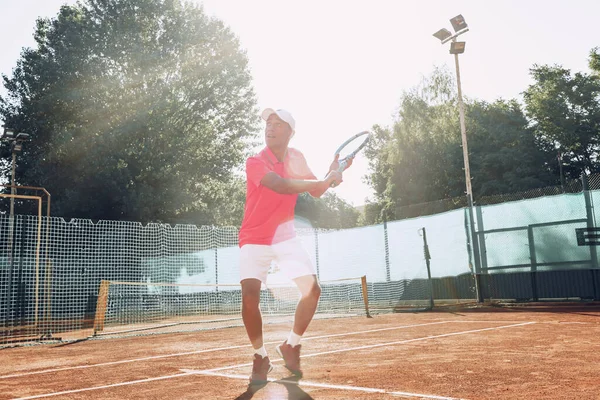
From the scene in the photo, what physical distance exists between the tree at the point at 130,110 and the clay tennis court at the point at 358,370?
62.9ft

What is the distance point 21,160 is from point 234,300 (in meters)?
16.7

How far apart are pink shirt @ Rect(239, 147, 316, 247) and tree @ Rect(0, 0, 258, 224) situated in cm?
2173

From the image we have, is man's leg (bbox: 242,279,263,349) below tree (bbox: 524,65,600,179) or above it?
below

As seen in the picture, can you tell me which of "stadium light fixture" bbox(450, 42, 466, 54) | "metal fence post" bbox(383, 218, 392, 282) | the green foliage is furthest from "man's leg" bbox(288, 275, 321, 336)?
the green foliage

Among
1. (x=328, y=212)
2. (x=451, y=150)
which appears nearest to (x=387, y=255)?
(x=451, y=150)

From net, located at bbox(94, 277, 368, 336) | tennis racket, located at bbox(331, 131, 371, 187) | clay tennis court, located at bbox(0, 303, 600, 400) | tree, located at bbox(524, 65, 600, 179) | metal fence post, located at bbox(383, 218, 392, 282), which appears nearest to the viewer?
clay tennis court, located at bbox(0, 303, 600, 400)

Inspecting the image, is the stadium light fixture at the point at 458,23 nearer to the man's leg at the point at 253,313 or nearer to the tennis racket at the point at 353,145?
the tennis racket at the point at 353,145

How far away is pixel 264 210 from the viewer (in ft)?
14.8

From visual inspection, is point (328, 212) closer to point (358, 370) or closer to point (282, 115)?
point (282, 115)

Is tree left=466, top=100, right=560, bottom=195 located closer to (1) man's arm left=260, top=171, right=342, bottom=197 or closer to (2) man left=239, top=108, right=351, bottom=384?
(2) man left=239, top=108, right=351, bottom=384

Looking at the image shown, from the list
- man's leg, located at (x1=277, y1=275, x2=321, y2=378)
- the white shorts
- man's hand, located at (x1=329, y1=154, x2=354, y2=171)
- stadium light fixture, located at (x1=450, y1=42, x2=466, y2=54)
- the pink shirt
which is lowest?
man's leg, located at (x1=277, y1=275, x2=321, y2=378)

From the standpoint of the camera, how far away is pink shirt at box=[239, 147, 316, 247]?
4.47 m

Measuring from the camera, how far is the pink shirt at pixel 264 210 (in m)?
4.47

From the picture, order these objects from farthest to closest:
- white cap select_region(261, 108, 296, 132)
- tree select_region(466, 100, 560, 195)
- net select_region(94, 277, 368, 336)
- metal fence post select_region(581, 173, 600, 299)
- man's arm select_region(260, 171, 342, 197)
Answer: tree select_region(466, 100, 560, 195), net select_region(94, 277, 368, 336), metal fence post select_region(581, 173, 600, 299), white cap select_region(261, 108, 296, 132), man's arm select_region(260, 171, 342, 197)
